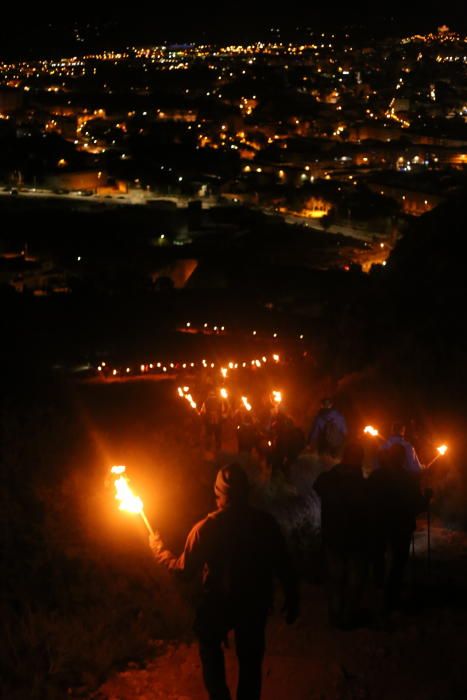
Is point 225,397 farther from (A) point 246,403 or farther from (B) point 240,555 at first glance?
(B) point 240,555

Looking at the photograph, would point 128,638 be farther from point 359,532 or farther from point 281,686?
point 359,532

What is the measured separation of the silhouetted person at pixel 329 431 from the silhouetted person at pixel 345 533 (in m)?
2.96

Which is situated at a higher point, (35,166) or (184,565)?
(184,565)

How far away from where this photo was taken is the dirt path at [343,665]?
184 inches

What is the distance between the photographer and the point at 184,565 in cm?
385

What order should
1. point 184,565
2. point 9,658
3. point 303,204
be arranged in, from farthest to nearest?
point 303,204 → point 9,658 → point 184,565

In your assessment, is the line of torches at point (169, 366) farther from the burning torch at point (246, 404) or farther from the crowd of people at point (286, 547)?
the crowd of people at point (286, 547)

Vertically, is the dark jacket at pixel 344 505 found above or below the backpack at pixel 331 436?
above

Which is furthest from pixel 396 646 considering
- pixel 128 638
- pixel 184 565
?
pixel 184 565

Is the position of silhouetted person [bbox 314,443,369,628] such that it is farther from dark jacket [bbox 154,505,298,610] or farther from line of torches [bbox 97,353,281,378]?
line of torches [bbox 97,353,281,378]

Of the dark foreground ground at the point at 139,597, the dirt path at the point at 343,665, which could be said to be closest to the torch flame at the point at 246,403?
the dark foreground ground at the point at 139,597

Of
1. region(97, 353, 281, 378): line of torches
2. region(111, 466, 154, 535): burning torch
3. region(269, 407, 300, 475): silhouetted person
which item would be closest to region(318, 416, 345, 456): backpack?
region(269, 407, 300, 475): silhouetted person

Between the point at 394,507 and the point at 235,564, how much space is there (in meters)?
2.05

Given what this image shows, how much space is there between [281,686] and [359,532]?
968 millimetres
